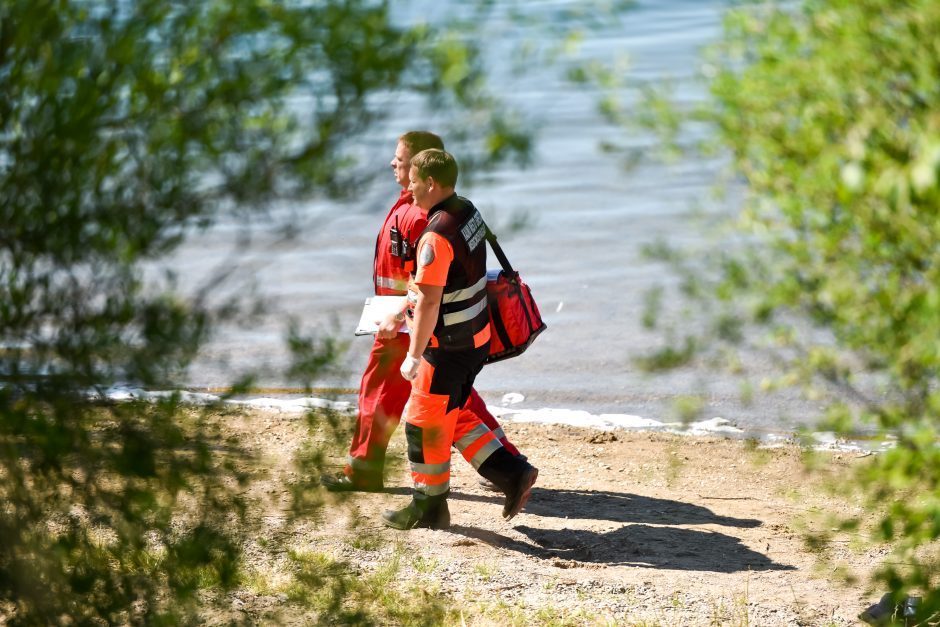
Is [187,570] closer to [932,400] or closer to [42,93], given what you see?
[42,93]

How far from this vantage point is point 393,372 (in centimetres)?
655

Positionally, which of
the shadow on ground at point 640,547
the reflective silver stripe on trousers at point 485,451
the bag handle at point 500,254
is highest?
the bag handle at point 500,254

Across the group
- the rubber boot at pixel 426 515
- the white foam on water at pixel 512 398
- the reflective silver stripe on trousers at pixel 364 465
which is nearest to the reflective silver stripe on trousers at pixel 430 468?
the rubber boot at pixel 426 515

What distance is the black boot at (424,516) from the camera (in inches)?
251

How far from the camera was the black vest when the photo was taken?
575 cm

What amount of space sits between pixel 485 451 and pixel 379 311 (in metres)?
1.02

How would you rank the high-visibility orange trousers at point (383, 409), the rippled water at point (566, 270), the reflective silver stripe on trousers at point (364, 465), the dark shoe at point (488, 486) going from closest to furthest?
the rippled water at point (566, 270)
the high-visibility orange trousers at point (383, 409)
the reflective silver stripe on trousers at point (364, 465)
the dark shoe at point (488, 486)

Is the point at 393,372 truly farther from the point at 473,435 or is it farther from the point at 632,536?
the point at 632,536

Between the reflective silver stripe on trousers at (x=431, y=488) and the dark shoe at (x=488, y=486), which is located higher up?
the reflective silver stripe on trousers at (x=431, y=488)

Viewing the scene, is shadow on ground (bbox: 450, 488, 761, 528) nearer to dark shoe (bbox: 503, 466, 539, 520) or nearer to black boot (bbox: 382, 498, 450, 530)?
dark shoe (bbox: 503, 466, 539, 520)

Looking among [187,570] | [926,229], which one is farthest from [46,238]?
[926,229]

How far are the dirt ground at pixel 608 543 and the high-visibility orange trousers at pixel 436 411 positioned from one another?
309mm

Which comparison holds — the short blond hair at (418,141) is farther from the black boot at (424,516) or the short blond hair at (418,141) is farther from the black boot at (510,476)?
the black boot at (424,516)

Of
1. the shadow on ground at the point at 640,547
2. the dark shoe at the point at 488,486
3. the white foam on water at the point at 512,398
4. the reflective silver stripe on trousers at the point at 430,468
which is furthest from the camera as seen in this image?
the white foam on water at the point at 512,398
